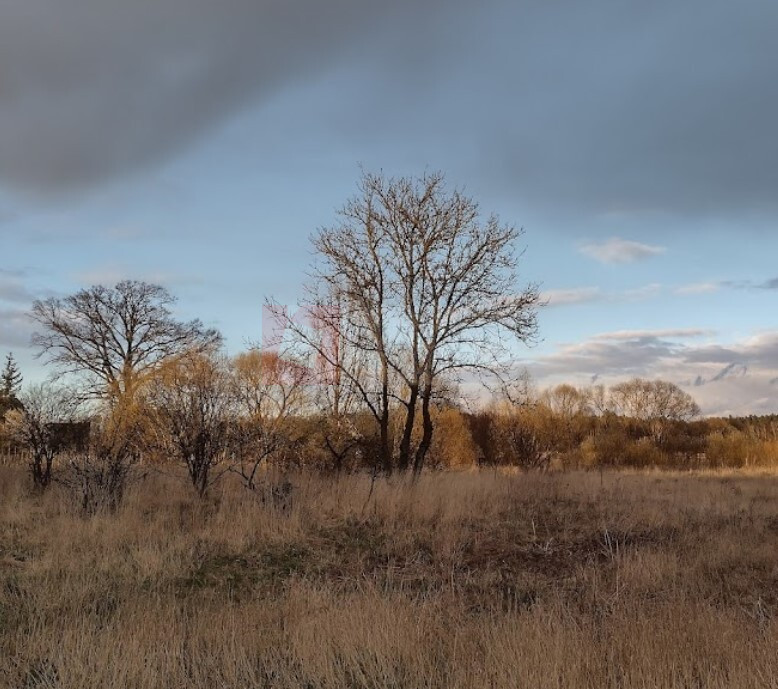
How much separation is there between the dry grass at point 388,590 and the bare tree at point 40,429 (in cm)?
67

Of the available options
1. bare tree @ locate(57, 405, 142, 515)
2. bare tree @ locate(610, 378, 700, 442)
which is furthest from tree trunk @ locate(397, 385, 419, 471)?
bare tree @ locate(610, 378, 700, 442)

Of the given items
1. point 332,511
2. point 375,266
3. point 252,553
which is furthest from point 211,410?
point 375,266

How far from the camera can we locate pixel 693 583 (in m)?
7.00

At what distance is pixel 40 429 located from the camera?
14.0m

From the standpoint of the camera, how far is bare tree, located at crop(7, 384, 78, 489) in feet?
44.8

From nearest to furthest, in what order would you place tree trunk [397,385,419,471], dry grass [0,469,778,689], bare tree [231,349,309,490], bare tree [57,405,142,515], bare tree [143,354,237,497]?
dry grass [0,469,778,689] → bare tree [57,405,142,515] → bare tree [143,354,237,497] → bare tree [231,349,309,490] → tree trunk [397,385,419,471]

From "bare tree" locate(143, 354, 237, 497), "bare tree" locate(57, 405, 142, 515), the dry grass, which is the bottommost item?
the dry grass

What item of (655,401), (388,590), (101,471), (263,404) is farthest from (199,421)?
(655,401)

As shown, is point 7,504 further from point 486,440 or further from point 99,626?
point 486,440

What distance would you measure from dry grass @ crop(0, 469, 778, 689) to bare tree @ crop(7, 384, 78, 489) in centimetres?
67

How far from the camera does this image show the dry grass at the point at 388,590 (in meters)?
4.21

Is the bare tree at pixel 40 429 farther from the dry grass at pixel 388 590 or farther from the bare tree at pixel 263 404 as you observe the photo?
the bare tree at pixel 263 404

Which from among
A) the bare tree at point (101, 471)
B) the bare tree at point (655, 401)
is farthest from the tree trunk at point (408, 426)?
the bare tree at point (655, 401)

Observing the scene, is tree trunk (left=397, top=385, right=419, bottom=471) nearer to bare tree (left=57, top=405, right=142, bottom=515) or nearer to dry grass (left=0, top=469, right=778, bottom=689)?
dry grass (left=0, top=469, right=778, bottom=689)
